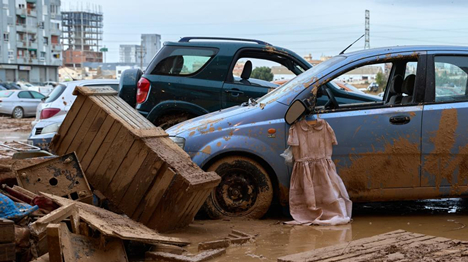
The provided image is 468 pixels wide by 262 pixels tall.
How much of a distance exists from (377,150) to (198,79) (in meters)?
3.88

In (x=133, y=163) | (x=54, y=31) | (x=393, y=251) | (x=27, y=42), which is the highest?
(x=54, y=31)

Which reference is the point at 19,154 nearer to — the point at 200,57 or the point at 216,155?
the point at 216,155

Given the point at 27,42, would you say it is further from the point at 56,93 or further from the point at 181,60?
the point at 181,60

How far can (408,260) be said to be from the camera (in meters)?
5.00

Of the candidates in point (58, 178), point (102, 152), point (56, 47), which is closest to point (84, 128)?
point (102, 152)

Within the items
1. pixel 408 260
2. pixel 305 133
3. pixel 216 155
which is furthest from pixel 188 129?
pixel 408 260

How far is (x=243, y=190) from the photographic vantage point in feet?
24.2

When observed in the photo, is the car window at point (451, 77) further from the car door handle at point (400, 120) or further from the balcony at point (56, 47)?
the balcony at point (56, 47)

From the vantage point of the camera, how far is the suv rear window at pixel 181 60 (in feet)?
34.6

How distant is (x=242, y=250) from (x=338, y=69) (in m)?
2.59

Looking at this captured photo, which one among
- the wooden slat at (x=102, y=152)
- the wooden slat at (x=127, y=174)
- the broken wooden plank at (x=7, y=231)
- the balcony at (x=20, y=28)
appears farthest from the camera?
the balcony at (x=20, y=28)

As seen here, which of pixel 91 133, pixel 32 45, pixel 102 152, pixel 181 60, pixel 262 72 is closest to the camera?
pixel 102 152

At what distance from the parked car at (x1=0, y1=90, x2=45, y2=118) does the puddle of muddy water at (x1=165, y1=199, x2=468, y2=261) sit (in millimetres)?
28271

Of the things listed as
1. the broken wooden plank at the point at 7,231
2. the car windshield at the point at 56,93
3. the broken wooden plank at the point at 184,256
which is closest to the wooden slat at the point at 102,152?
the broken wooden plank at the point at 184,256
